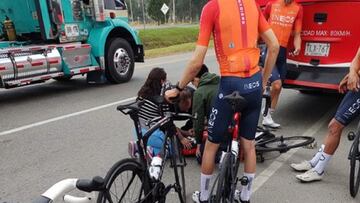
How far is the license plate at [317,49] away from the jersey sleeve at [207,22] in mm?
3262

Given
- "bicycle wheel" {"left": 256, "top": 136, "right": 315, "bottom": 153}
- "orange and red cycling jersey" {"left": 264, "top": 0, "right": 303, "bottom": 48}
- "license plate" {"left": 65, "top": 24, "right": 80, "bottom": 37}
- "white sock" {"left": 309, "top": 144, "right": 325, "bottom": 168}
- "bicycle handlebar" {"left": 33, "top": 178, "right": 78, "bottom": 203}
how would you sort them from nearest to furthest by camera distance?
"bicycle handlebar" {"left": 33, "top": 178, "right": 78, "bottom": 203}, "white sock" {"left": 309, "top": 144, "right": 325, "bottom": 168}, "bicycle wheel" {"left": 256, "top": 136, "right": 315, "bottom": 153}, "orange and red cycling jersey" {"left": 264, "top": 0, "right": 303, "bottom": 48}, "license plate" {"left": 65, "top": 24, "right": 80, "bottom": 37}

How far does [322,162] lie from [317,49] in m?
2.31

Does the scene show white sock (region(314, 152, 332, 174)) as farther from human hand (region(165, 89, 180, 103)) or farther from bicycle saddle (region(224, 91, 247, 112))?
human hand (region(165, 89, 180, 103))

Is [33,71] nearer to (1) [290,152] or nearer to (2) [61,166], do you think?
(2) [61,166]

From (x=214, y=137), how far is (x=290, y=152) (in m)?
2.00

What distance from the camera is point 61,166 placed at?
Result: 4.68 m

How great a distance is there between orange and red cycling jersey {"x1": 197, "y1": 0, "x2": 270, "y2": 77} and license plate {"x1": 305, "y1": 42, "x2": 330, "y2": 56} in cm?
298

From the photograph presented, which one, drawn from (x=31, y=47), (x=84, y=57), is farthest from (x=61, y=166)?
(x=84, y=57)

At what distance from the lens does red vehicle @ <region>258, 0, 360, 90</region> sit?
18.0ft

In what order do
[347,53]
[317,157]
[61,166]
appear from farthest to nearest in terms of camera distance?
[347,53], [61,166], [317,157]

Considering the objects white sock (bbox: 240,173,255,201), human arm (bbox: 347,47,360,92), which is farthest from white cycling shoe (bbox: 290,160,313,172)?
white sock (bbox: 240,173,255,201)

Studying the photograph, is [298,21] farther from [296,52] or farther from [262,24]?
[262,24]

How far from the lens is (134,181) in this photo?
2934 millimetres

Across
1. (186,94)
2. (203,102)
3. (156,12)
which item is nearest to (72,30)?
(186,94)
